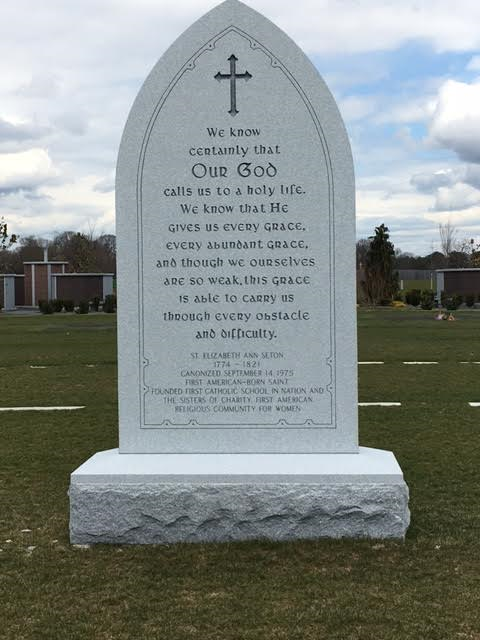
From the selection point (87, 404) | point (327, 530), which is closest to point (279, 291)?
point (327, 530)

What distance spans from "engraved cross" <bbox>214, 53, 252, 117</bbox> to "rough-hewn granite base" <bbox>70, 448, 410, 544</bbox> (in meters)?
2.25

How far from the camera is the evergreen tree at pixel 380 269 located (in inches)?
1770

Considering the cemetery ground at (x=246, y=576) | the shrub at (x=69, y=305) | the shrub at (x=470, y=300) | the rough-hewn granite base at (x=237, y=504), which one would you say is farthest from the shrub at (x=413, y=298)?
the rough-hewn granite base at (x=237, y=504)

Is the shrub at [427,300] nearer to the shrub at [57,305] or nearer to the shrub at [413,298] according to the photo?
the shrub at [413,298]

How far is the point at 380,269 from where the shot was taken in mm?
45000

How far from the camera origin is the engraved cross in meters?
5.01

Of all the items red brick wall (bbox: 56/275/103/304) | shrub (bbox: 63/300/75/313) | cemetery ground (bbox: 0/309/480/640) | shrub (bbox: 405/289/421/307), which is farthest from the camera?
red brick wall (bbox: 56/275/103/304)

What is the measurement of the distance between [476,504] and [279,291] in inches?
77.8

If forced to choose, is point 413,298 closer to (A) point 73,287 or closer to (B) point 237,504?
(A) point 73,287

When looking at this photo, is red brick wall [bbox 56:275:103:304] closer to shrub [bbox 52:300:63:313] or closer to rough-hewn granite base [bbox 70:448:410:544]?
shrub [bbox 52:300:63:313]

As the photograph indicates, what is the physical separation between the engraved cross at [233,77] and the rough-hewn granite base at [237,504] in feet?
7.39

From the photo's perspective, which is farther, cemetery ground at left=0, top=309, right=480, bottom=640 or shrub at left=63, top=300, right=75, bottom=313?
shrub at left=63, top=300, right=75, bottom=313

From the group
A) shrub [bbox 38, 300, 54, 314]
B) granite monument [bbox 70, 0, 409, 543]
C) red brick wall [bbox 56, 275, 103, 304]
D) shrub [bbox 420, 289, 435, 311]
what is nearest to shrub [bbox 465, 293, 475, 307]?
shrub [bbox 420, 289, 435, 311]

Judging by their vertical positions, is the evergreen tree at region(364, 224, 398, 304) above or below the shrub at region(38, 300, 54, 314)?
above
